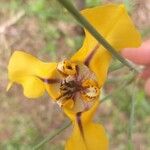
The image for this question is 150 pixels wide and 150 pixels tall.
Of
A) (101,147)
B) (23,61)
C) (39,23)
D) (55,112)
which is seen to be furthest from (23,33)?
(101,147)

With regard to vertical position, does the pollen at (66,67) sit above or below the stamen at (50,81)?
below

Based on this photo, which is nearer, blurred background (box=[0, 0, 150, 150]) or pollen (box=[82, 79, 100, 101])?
pollen (box=[82, 79, 100, 101])

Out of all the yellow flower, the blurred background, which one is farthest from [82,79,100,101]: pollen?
the blurred background

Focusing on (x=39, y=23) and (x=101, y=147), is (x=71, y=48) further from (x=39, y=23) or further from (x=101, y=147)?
(x=101, y=147)

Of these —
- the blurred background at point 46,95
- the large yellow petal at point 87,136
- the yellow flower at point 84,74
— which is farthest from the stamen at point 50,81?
the blurred background at point 46,95

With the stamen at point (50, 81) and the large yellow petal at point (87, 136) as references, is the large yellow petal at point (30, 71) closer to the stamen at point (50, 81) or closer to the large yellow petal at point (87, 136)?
the stamen at point (50, 81)

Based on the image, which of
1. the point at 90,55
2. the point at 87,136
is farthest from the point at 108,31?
the point at 87,136

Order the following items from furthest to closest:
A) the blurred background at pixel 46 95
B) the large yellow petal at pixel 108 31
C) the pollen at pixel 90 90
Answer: the blurred background at pixel 46 95 → the pollen at pixel 90 90 → the large yellow petal at pixel 108 31

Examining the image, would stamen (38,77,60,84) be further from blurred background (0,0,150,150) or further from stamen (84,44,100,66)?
blurred background (0,0,150,150)

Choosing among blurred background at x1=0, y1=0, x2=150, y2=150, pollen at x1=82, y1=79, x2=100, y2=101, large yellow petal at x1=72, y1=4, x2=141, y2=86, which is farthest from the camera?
blurred background at x1=0, y1=0, x2=150, y2=150
